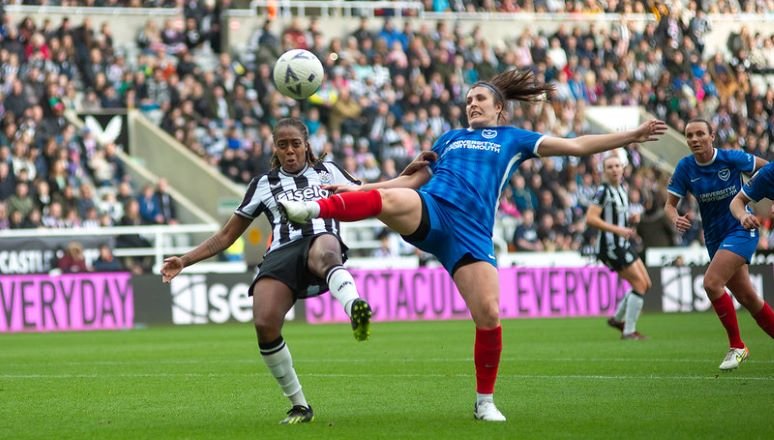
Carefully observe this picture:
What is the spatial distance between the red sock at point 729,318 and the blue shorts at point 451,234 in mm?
5205

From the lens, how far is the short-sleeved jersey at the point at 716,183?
13.7 m

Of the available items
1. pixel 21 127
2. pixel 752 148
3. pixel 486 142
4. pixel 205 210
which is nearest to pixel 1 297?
pixel 21 127

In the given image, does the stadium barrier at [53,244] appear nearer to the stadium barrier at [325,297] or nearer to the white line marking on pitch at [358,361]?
the stadium barrier at [325,297]

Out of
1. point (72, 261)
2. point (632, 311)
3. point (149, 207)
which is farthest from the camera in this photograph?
point (149, 207)

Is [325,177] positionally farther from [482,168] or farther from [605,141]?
[605,141]

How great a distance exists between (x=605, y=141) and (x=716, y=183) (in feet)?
16.3

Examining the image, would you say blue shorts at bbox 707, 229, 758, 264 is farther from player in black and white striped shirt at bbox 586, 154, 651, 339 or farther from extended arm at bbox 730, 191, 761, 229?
player in black and white striped shirt at bbox 586, 154, 651, 339

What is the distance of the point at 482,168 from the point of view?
962 centimetres

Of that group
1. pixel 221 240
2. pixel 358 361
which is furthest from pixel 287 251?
pixel 358 361

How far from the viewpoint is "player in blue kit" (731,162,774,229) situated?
11927mm

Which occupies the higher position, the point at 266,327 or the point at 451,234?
the point at 451,234

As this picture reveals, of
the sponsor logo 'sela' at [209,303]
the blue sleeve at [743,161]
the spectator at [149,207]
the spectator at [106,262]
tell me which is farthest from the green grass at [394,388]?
the spectator at [149,207]

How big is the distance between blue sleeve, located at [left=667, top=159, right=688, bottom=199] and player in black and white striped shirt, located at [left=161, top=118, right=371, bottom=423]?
4.96 metres

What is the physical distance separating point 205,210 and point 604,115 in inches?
446
